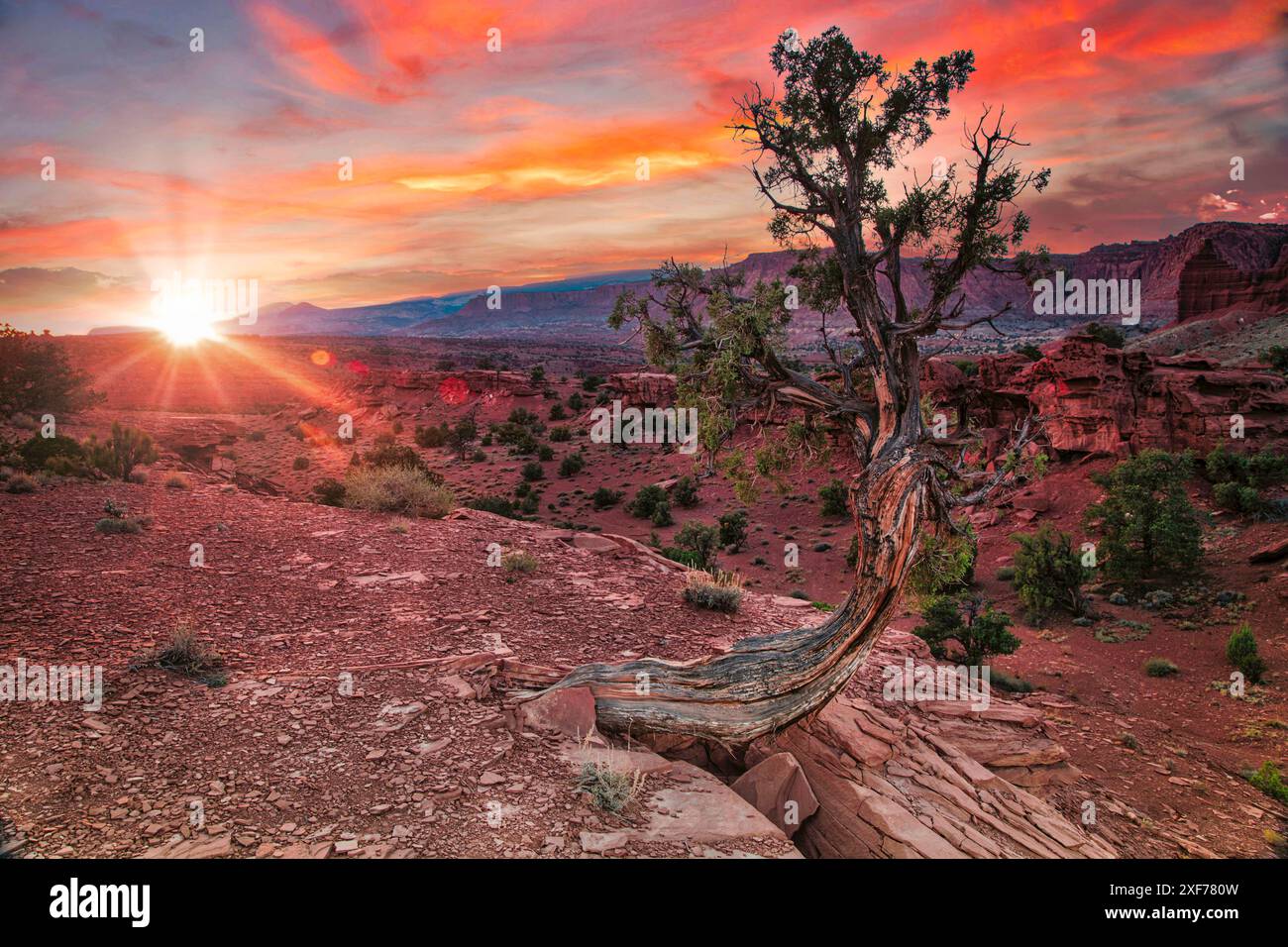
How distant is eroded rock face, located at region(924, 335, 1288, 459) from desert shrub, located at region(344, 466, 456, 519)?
23.1 meters

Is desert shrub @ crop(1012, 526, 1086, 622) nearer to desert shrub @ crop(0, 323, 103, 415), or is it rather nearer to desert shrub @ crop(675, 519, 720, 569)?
desert shrub @ crop(675, 519, 720, 569)

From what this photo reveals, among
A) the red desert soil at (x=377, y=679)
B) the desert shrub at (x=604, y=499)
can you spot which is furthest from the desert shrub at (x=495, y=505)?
the red desert soil at (x=377, y=679)

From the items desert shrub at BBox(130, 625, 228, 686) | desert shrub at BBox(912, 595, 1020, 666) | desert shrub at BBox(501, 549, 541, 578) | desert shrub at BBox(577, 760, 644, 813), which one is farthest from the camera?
desert shrub at BBox(912, 595, 1020, 666)

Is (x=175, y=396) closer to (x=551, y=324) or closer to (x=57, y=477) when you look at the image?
(x=57, y=477)

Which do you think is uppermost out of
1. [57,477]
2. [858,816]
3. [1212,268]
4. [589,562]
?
[1212,268]

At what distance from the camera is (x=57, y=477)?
13.7 metres

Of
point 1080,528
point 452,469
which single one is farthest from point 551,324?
point 1080,528

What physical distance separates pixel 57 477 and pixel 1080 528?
33314 millimetres

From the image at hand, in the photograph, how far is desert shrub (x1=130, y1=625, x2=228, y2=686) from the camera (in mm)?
6375

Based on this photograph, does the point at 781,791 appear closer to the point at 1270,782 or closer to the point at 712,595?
the point at 712,595

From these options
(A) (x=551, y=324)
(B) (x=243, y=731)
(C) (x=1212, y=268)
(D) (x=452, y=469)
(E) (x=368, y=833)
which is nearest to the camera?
(E) (x=368, y=833)

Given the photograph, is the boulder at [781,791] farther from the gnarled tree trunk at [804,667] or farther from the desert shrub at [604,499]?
the desert shrub at [604,499]

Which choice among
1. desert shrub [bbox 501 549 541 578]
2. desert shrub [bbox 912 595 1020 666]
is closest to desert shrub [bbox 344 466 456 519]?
desert shrub [bbox 501 549 541 578]
